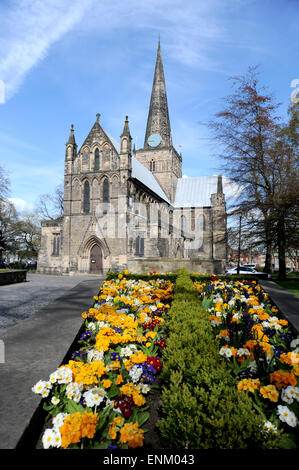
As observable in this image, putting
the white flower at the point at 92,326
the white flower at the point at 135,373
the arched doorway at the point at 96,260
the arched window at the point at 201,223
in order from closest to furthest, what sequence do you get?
the white flower at the point at 135,373 → the white flower at the point at 92,326 → the arched doorway at the point at 96,260 → the arched window at the point at 201,223

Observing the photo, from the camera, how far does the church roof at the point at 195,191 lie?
42812 millimetres

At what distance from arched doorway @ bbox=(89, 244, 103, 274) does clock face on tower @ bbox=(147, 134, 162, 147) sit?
2288cm

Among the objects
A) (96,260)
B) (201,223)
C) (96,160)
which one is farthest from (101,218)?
(201,223)

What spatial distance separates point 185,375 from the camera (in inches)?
107

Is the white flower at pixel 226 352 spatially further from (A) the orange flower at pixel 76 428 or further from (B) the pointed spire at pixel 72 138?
(B) the pointed spire at pixel 72 138

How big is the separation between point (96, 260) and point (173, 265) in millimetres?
14103

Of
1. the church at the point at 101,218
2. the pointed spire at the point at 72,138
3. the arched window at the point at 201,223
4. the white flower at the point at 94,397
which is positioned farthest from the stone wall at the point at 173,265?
the arched window at the point at 201,223

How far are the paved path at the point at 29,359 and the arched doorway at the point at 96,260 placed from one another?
2151cm

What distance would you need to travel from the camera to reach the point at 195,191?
44.8 meters

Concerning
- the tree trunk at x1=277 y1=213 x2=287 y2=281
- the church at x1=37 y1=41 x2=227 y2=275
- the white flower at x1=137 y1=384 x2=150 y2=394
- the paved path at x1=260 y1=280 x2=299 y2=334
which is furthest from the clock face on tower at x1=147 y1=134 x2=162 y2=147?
the white flower at x1=137 y1=384 x2=150 y2=394

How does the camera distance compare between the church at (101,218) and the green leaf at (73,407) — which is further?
the church at (101,218)

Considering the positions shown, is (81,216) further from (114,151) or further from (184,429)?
(184,429)
